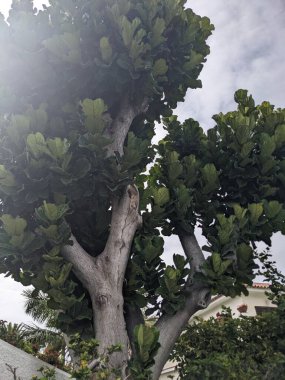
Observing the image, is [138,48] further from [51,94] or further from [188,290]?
[188,290]

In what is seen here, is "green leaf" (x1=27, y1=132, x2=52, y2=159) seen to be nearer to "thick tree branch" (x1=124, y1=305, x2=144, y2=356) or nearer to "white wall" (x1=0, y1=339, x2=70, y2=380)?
"thick tree branch" (x1=124, y1=305, x2=144, y2=356)

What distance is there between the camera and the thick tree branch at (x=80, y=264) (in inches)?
237

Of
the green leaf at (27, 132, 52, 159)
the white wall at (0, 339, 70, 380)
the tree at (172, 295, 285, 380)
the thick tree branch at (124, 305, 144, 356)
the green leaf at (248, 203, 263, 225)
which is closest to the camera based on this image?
the green leaf at (27, 132, 52, 159)

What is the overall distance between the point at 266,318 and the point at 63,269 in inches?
168

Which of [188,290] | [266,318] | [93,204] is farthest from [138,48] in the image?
[266,318]

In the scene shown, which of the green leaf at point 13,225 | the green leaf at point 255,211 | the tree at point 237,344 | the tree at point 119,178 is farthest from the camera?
the green leaf at point 255,211

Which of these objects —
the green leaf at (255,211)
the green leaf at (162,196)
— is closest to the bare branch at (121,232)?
the green leaf at (162,196)

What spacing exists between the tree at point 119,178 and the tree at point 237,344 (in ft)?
3.55

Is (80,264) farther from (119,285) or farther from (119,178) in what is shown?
(119,178)

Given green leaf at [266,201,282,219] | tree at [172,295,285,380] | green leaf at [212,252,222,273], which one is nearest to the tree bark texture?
green leaf at [212,252,222,273]

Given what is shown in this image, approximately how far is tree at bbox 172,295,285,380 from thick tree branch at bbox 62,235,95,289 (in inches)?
85.0

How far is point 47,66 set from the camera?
22.7ft

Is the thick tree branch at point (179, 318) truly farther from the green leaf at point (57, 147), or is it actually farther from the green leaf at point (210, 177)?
the green leaf at point (57, 147)

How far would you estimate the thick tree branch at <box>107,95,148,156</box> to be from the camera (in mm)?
7026
